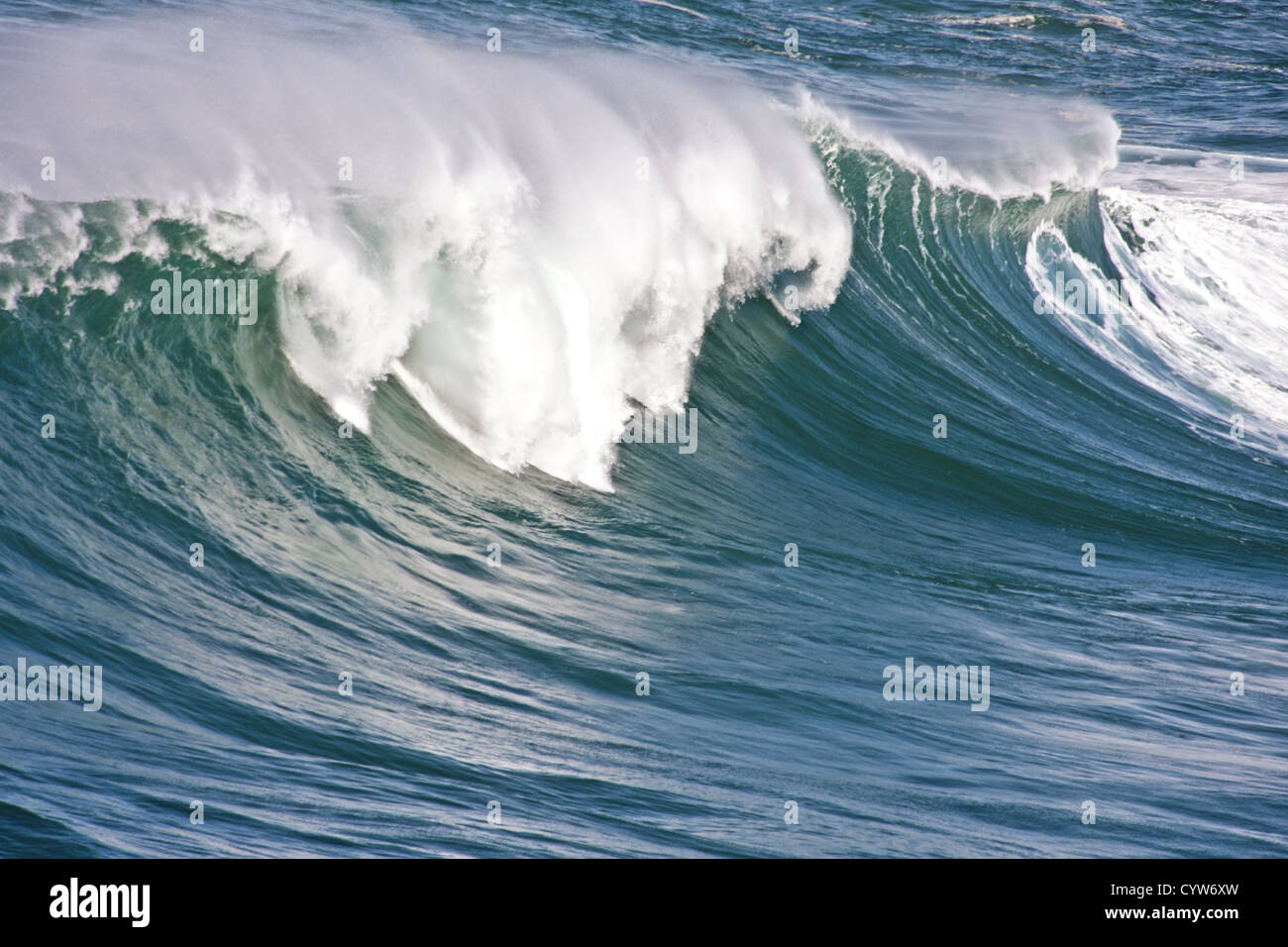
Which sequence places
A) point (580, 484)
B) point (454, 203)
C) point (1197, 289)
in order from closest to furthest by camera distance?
point (580, 484) → point (454, 203) → point (1197, 289)

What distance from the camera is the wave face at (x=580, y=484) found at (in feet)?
16.4

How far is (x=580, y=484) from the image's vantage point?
8.79 meters

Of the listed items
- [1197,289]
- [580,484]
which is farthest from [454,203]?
[1197,289]

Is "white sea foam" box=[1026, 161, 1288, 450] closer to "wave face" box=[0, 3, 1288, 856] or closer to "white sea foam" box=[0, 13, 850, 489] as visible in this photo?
"wave face" box=[0, 3, 1288, 856]

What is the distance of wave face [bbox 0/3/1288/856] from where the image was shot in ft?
16.4

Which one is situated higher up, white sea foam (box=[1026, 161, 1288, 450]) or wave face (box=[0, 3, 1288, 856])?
white sea foam (box=[1026, 161, 1288, 450])

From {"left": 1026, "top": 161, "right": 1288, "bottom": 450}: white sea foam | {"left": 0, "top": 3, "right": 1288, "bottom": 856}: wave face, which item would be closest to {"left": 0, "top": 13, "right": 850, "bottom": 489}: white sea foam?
{"left": 0, "top": 3, "right": 1288, "bottom": 856}: wave face

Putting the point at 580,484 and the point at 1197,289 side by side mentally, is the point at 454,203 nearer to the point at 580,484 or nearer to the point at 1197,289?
the point at 580,484

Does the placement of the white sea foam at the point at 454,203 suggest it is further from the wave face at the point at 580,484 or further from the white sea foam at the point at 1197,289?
the white sea foam at the point at 1197,289

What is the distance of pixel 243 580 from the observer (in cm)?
638

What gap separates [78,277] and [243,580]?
2567 millimetres

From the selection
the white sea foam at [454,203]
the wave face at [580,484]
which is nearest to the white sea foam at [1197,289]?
the wave face at [580,484]
